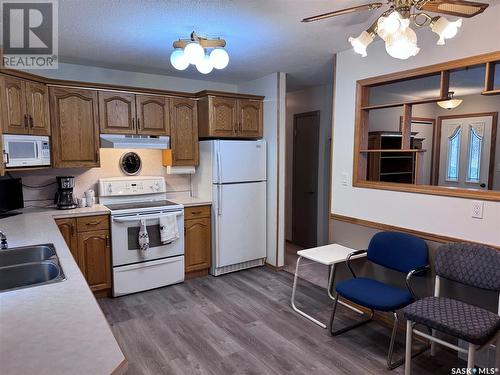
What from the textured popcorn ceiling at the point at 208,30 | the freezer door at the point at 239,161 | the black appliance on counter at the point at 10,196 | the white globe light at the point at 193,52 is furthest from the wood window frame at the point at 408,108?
the black appliance on counter at the point at 10,196

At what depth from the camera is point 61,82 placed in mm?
3281

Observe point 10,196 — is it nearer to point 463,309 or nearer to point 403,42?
point 403,42

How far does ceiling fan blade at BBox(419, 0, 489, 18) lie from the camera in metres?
1.52

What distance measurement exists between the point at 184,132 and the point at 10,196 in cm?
185

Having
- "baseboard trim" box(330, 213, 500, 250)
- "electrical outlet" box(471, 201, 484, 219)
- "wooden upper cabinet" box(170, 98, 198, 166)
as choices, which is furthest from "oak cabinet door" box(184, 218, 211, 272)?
"electrical outlet" box(471, 201, 484, 219)

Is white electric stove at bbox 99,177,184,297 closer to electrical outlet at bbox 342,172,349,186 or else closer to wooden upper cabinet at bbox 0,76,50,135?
wooden upper cabinet at bbox 0,76,50,135

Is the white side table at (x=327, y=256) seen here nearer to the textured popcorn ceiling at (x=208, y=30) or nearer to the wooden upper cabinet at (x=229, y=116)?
the wooden upper cabinet at (x=229, y=116)

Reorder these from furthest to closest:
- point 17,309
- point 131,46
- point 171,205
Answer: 1. point 171,205
2. point 131,46
3. point 17,309

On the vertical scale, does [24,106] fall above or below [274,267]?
above

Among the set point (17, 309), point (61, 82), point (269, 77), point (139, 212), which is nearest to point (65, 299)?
point (17, 309)

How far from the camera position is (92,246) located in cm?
331

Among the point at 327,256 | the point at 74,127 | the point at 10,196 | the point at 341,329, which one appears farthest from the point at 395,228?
the point at 10,196

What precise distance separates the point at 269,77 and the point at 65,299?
3474 mm

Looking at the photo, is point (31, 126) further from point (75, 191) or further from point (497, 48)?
point (497, 48)
